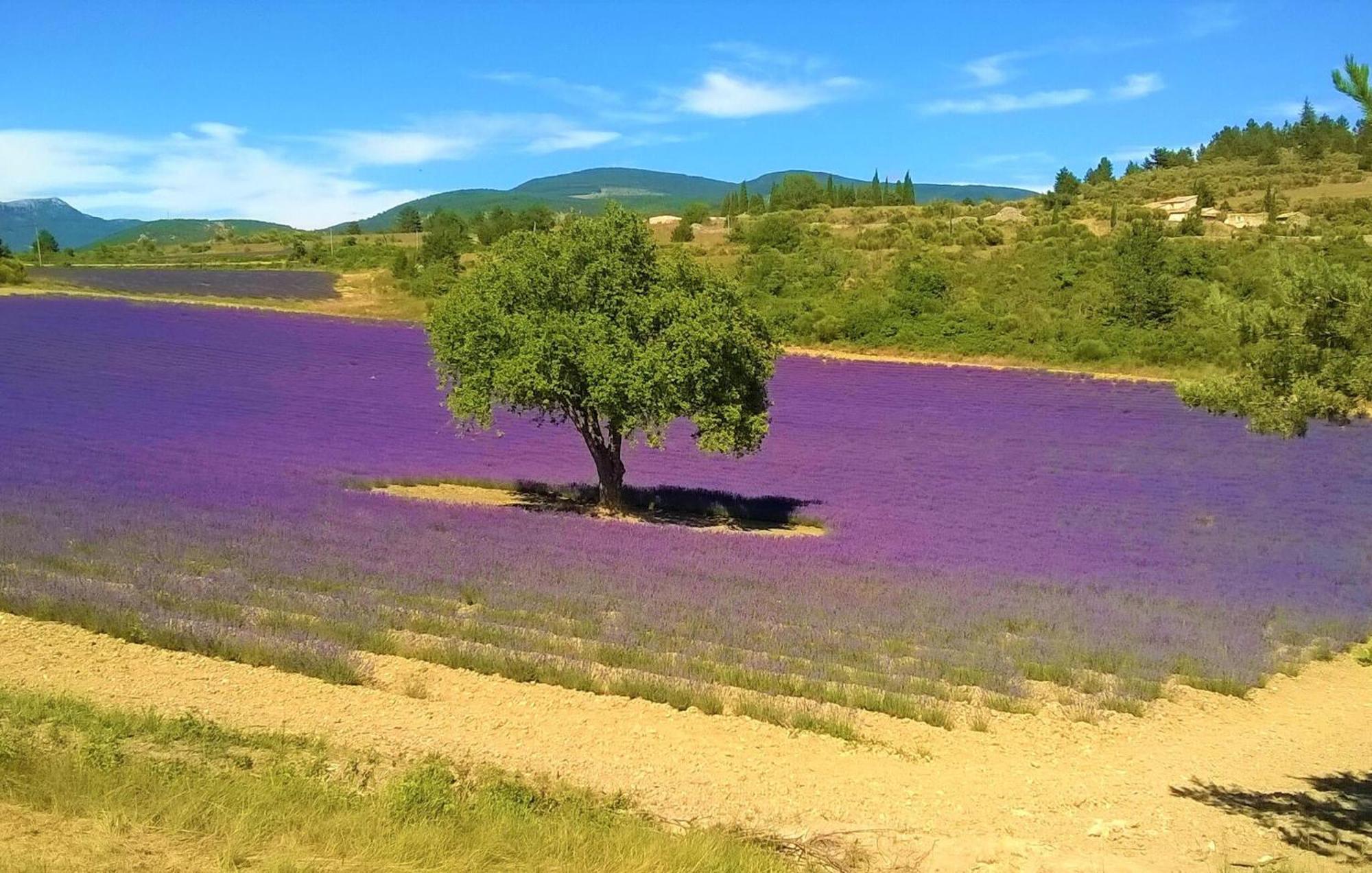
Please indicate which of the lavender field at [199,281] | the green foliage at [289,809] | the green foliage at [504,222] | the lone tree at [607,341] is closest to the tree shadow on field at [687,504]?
the lone tree at [607,341]

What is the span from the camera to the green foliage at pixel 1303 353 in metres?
6.99

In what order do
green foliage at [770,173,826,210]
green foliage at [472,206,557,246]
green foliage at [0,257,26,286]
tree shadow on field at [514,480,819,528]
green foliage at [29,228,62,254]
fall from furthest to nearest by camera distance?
green foliage at [770,173,826,210] < green foliage at [29,228,62,254] < green foliage at [472,206,557,246] < green foliage at [0,257,26,286] < tree shadow on field at [514,480,819,528]

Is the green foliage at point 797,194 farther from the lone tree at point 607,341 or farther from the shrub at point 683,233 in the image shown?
the lone tree at point 607,341

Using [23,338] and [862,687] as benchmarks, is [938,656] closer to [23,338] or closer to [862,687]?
[862,687]

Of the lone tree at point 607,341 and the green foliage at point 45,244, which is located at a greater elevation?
the green foliage at point 45,244

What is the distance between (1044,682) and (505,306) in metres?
15.5

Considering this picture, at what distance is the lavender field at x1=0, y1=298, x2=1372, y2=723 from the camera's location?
12.4 metres

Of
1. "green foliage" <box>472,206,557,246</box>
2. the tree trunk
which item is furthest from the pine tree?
the tree trunk

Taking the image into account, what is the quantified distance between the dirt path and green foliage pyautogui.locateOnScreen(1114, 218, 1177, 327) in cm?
5990

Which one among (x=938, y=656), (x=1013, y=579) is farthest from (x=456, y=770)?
(x=1013, y=579)

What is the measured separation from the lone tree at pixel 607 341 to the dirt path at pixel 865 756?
36.7 feet

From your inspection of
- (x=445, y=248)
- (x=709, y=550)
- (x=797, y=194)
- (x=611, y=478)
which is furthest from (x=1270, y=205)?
(x=709, y=550)

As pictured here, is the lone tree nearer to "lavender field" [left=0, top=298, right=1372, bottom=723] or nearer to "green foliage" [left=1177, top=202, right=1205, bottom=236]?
"lavender field" [left=0, top=298, right=1372, bottom=723]

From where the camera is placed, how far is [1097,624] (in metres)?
15.5
